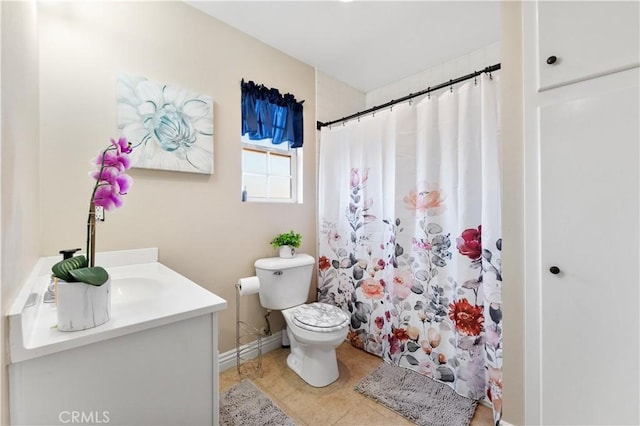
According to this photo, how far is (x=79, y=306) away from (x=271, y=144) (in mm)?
1675

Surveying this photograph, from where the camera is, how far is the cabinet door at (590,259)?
0.98 m

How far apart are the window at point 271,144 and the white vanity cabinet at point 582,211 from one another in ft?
4.96

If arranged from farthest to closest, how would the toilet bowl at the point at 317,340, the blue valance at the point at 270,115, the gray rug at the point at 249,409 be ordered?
the blue valance at the point at 270,115
the toilet bowl at the point at 317,340
the gray rug at the point at 249,409

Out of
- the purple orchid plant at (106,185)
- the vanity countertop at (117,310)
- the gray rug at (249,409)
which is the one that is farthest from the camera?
the gray rug at (249,409)

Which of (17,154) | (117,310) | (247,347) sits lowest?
(247,347)

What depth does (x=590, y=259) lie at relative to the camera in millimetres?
1058

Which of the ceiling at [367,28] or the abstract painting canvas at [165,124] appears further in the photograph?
the ceiling at [367,28]

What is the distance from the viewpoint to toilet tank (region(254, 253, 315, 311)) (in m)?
1.88

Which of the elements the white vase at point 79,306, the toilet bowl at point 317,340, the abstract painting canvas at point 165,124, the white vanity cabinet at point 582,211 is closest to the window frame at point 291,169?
the abstract painting canvas at point 165,124

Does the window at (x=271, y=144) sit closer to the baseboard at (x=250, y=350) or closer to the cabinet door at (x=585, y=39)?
the baseboard at (x=250, y=350)

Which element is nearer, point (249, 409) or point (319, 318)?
point (249, 409)

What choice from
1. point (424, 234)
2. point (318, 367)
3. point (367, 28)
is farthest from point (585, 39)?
point (318, 367)

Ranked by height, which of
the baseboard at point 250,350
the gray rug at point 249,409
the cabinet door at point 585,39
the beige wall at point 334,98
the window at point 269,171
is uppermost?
the beige wall at point 334,98

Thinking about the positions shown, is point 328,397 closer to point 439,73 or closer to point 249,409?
point 249,409
